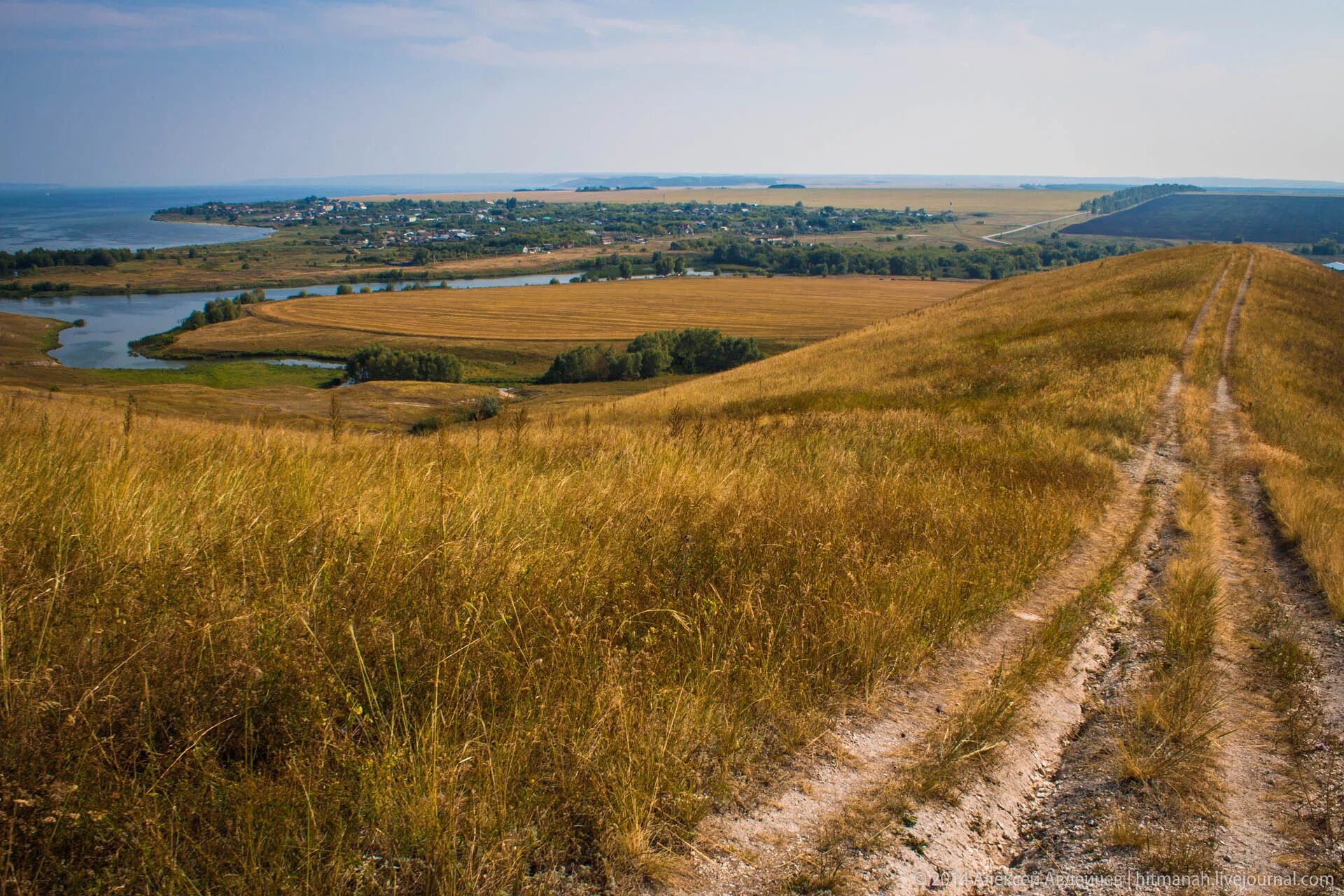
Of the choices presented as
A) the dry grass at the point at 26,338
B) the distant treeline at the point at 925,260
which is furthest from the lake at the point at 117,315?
the distant treeline at the point at 925,260

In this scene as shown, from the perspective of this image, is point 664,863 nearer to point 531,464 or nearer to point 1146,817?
point 1146,817

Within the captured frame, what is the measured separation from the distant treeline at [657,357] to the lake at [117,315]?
36.3m

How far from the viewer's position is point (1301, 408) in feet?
46.4

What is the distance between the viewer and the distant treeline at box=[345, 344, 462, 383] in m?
81.5

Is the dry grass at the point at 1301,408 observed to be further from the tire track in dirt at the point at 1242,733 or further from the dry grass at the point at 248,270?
the dry grass at the point at 248,270

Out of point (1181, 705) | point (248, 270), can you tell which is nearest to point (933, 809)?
point (1181, 705)

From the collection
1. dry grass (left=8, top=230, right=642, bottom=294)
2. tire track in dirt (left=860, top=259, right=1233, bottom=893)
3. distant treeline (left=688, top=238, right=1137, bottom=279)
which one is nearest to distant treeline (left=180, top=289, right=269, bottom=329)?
dry grass (left=8, top=230, right=642, bottom=294)

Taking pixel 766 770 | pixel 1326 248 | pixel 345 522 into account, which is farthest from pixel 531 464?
pixel 1326 248

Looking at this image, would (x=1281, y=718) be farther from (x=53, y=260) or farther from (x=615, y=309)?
(x=53, y=260)

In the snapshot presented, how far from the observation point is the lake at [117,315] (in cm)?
8200

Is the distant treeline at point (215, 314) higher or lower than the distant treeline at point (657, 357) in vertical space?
higher

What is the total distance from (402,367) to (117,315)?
2500 inches

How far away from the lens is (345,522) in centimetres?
418

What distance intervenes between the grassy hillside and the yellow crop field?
297 ft
